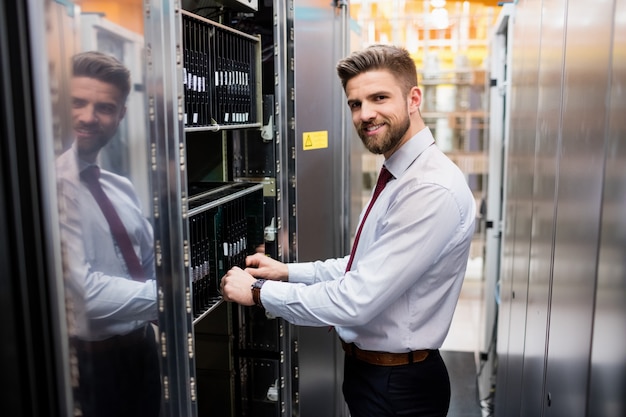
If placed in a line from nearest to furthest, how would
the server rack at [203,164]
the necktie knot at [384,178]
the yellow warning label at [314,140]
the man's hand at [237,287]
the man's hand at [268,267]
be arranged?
the server rack at [203,164] < the man's hand at [237,287] < the necktie knot at [384,178] < the man's hand at [268,267] < the yellow warning label at [314,140]

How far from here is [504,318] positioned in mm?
2824

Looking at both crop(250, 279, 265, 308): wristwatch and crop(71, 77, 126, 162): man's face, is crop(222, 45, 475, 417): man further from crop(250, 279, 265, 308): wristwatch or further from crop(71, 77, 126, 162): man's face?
crop(71, 77, 126, 162): man's face

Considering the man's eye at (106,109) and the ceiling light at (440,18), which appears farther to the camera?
the ceiling light at (440,18)

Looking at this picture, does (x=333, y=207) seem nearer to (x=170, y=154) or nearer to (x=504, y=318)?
(x=504, y=318)

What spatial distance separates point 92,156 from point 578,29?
1240 millimetres

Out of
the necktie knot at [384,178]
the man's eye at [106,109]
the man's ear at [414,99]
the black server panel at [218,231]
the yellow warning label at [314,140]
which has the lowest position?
the black server panel at [218,231]

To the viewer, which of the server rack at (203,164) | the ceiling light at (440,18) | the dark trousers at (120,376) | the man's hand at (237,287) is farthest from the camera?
the ceiling light at (440,18)

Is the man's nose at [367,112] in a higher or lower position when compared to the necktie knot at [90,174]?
higher

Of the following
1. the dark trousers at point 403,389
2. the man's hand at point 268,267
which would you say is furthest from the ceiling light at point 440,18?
the dark trousers at point 403,389

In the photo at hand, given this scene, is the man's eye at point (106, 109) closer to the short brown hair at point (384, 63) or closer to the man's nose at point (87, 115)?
the man's nose at point (87, 115)

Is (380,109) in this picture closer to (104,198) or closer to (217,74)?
(217,74)

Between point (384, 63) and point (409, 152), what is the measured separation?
30cm

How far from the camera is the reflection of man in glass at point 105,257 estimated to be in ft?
3.88

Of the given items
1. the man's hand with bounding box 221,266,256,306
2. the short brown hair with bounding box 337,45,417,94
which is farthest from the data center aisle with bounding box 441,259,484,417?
the short brown hair with bounding box 337,45,417,94
